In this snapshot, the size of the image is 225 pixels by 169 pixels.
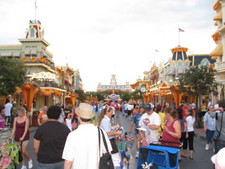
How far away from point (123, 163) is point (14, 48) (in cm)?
4284

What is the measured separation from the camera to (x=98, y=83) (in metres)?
178

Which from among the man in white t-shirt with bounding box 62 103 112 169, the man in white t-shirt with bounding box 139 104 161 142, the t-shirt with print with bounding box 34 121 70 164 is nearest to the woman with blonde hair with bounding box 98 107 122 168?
the man in white t-shirt with bounding box 139 104 161 142

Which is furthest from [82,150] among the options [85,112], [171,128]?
[171,128]

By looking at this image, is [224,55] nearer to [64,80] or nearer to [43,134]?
[43,134]

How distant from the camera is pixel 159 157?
526cm

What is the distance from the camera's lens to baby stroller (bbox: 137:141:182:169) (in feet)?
16.6

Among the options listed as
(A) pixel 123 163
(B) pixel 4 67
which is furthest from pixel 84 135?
(B) pixel 4 67

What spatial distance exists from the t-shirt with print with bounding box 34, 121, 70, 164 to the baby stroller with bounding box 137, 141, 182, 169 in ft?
5.73

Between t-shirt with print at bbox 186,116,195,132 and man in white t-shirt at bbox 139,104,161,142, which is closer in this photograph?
man in white t-shirt at bbox 139,104,161,142

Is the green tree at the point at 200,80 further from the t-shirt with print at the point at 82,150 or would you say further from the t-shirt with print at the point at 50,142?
the t-shirt with print at the point at 82,150

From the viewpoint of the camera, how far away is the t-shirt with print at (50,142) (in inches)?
164

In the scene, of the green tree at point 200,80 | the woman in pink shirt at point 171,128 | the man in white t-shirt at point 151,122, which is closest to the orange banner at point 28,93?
the green tree at point 200,80

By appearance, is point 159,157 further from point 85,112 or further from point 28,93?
point 28,93

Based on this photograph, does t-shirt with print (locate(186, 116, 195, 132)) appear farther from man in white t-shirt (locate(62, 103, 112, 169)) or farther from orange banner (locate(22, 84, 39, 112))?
orange banner (locate(22, 84, 39, 112))
